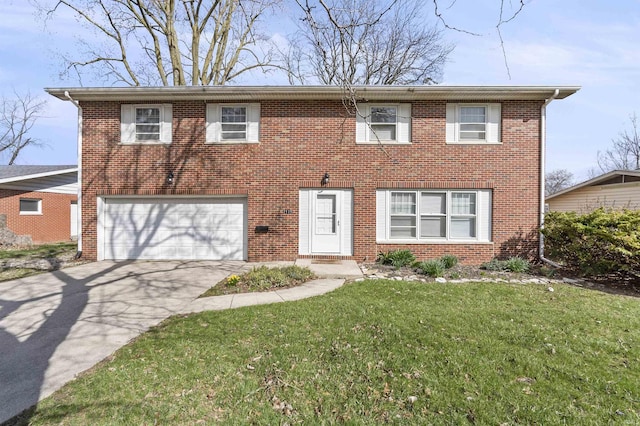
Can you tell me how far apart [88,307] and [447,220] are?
871 cm

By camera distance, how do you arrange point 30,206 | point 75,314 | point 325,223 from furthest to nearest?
point 30,206 < point 325,223 < point 75,314

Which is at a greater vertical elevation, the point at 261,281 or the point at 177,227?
the point at 177,227

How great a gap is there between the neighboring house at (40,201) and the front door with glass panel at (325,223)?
1384 centimetres

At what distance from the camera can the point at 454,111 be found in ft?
30.0

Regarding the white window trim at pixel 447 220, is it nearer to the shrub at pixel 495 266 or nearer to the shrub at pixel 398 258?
the shrub at pixel 398 258

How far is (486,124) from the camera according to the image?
912 centimetres

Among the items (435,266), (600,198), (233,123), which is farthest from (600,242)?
(233,123)

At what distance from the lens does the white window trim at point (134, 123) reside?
30.4 ft

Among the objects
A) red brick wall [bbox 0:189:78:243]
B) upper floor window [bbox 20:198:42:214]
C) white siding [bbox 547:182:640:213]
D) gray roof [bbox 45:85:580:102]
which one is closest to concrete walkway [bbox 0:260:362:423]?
gray roof [bbox 45:85:580:102]

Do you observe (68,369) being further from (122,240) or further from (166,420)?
(122,240)

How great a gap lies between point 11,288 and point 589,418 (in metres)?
9.26

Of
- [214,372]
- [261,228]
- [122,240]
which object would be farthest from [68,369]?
[122,240]

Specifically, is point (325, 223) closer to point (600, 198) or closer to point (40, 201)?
point (600, 198)

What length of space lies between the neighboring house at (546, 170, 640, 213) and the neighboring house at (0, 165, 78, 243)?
2327 cm
